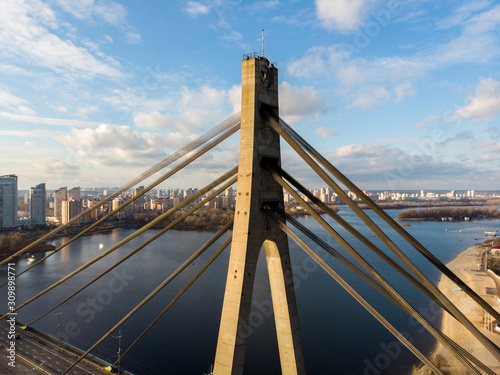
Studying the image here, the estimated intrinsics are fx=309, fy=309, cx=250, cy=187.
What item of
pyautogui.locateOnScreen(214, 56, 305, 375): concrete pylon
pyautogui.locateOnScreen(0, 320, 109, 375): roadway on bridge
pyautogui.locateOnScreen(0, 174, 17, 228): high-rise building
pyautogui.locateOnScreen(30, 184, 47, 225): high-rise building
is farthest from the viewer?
pyautogui.locateOnScreen(30, 184, 47, 225): high-rise building

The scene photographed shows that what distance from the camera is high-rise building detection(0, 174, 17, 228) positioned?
48906 millimetres

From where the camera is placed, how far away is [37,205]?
56125mm

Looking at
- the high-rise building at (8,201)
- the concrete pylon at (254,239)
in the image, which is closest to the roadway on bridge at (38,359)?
the concrete pylon at (254,239)

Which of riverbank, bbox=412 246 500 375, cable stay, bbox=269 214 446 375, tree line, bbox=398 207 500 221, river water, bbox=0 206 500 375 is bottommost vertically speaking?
riverbank, bbox=412 246 500 375

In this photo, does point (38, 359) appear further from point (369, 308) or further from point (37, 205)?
point (37, 205)

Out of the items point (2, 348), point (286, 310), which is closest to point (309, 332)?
point (286, 310)

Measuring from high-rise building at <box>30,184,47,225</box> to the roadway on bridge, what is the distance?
4845 cm

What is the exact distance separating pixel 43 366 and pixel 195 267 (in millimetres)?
19164

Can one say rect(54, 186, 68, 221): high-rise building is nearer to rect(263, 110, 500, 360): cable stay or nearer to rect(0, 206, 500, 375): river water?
rect(0, 206, 500, 375): river water

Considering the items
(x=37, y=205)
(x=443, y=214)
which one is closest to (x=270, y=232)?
(x=37, y=205)

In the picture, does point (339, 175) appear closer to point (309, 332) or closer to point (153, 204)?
point (309, 332)

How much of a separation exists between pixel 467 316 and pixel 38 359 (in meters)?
25.0

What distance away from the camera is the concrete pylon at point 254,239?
6.03 meters

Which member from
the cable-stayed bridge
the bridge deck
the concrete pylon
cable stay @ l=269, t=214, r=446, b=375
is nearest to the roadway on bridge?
the bridge deck
